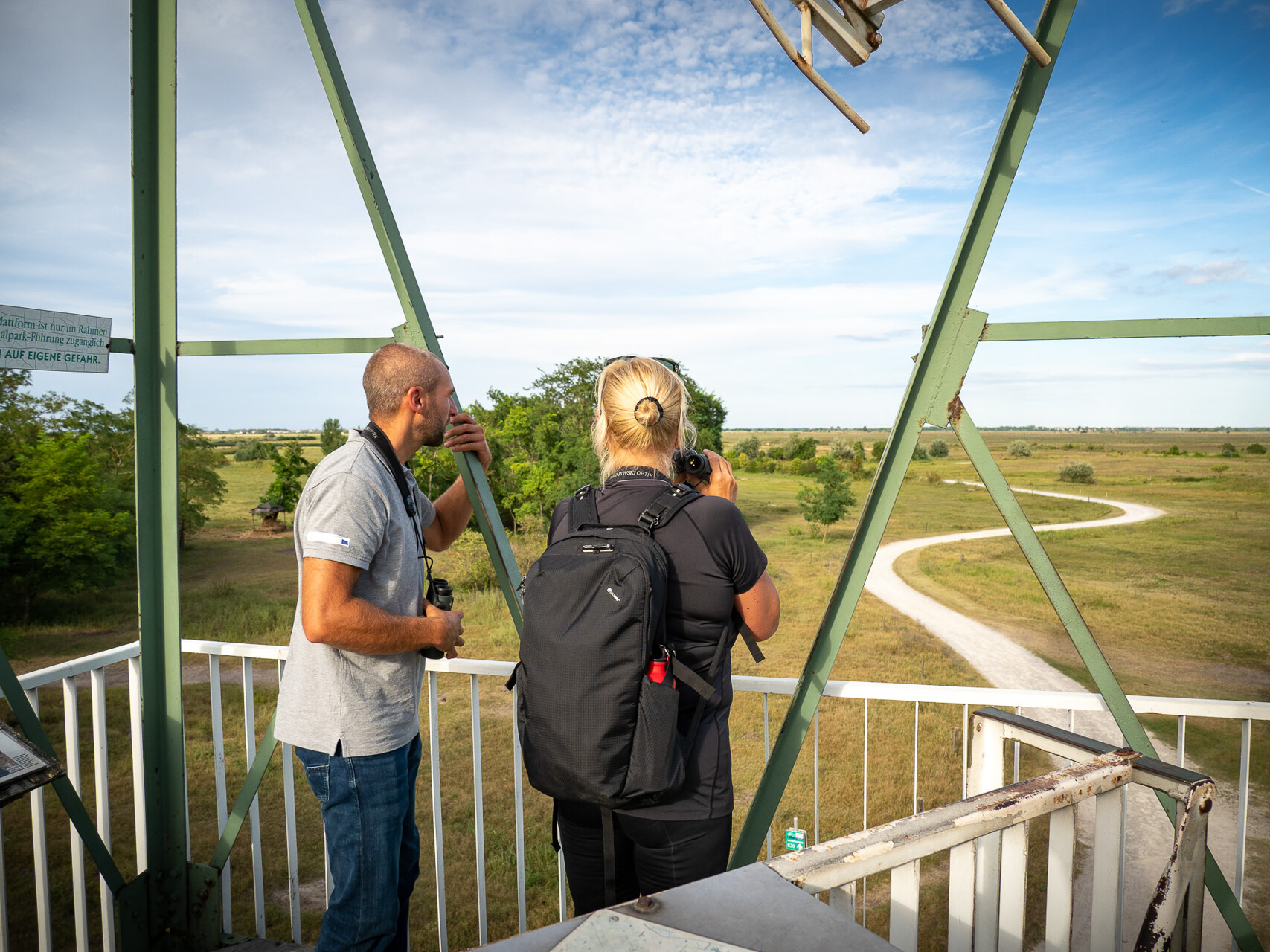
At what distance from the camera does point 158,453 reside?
179cm

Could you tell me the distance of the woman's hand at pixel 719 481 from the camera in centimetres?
128

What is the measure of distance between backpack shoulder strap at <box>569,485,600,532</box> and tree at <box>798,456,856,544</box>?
19049mm

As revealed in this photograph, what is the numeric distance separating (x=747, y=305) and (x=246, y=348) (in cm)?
2504

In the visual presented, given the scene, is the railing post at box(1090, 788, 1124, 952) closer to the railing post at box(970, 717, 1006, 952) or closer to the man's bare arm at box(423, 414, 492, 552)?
the railing post at box(970, 717, 1006, 952)

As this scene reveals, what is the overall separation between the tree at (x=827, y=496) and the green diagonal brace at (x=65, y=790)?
19.0 m

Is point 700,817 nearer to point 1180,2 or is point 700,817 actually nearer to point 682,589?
point 682,589

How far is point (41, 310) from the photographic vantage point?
157cm

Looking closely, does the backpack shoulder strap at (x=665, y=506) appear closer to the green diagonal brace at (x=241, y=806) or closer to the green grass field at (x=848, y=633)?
the green diagonal brace at (x=241, y=806)

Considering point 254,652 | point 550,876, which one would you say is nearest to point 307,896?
point 254,652

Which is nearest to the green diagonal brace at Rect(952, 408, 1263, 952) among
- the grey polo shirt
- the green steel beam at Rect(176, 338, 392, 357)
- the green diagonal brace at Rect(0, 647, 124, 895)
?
the grey polo shirt

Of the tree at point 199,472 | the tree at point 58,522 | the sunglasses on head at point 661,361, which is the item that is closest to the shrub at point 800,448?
the tree at point 199,472

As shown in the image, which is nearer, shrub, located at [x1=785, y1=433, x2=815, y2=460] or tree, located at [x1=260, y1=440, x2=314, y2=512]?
tree, located at [x1=260, y1=440, x2=314, y2=512]

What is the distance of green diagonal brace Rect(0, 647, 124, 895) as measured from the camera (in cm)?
149

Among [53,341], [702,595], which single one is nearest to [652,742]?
[702,595]
